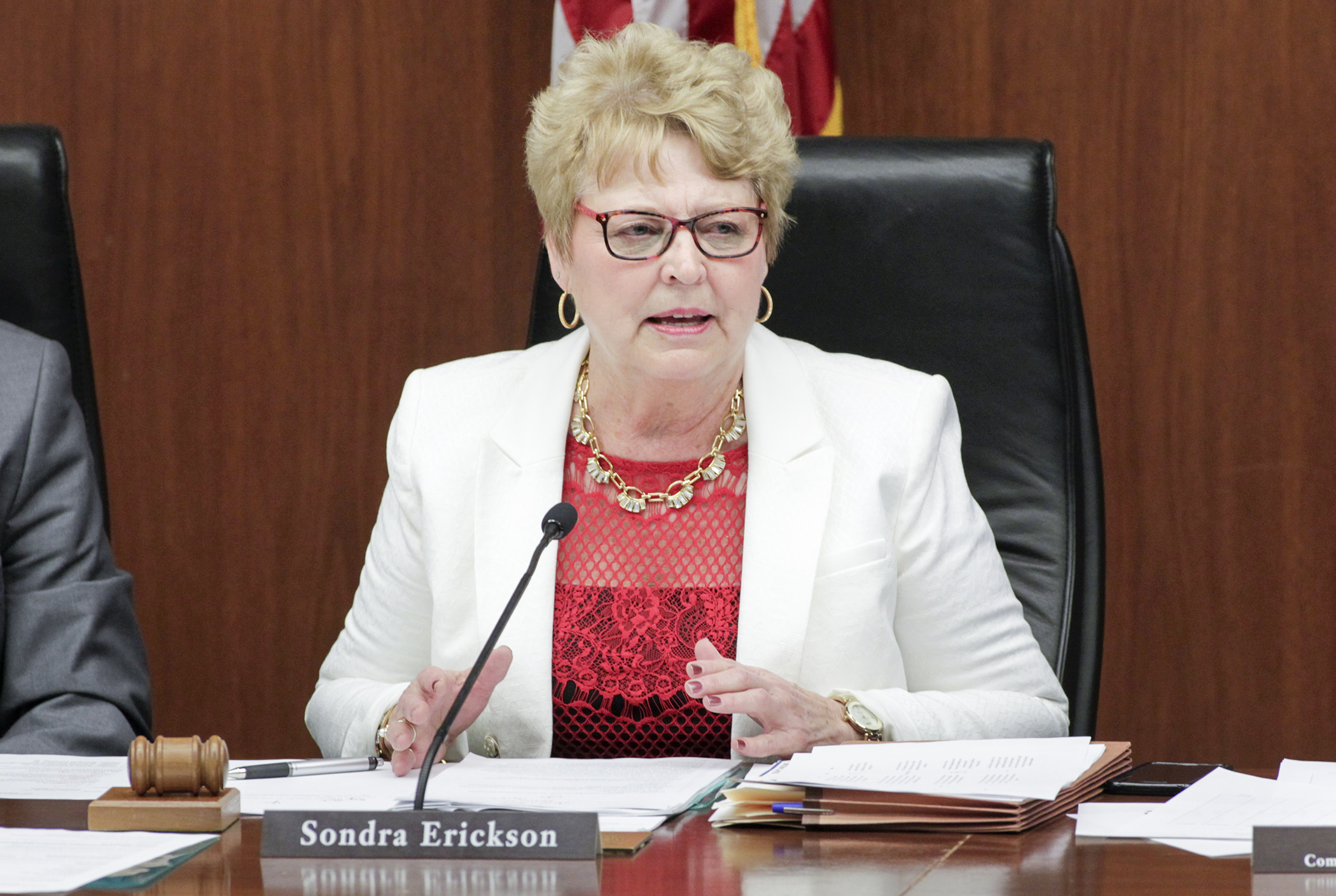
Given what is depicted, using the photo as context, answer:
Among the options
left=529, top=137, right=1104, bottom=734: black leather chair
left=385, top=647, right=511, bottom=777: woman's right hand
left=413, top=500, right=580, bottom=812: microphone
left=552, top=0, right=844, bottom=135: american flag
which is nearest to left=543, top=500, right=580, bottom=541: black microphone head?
left=413, top=500, right=580, bottom=812: microphone

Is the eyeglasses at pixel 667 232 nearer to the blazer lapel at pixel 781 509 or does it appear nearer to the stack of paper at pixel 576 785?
the blazer lapel at pixel 781 509

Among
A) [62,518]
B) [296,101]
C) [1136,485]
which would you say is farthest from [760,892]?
[296,101]

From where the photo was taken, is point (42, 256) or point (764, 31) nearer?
point (42, 256)

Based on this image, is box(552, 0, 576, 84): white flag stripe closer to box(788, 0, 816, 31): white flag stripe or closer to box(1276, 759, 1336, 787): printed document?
box(788, 0, 816, 31): white flag stripe

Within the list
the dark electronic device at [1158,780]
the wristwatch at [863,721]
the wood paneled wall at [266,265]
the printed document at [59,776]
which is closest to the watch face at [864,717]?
the wristwatch at [863,721]

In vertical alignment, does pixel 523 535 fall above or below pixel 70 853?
above

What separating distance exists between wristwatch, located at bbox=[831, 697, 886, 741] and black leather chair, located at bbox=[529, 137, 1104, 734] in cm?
43

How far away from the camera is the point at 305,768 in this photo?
50.6 inches

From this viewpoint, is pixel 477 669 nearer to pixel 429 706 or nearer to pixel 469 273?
pixel 429 706

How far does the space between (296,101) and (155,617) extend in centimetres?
95

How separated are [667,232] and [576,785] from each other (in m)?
0.63

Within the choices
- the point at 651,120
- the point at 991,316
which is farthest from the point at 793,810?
the point at 991,316

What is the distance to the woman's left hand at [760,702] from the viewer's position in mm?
1322

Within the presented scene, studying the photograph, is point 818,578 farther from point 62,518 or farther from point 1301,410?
point 1301,410
